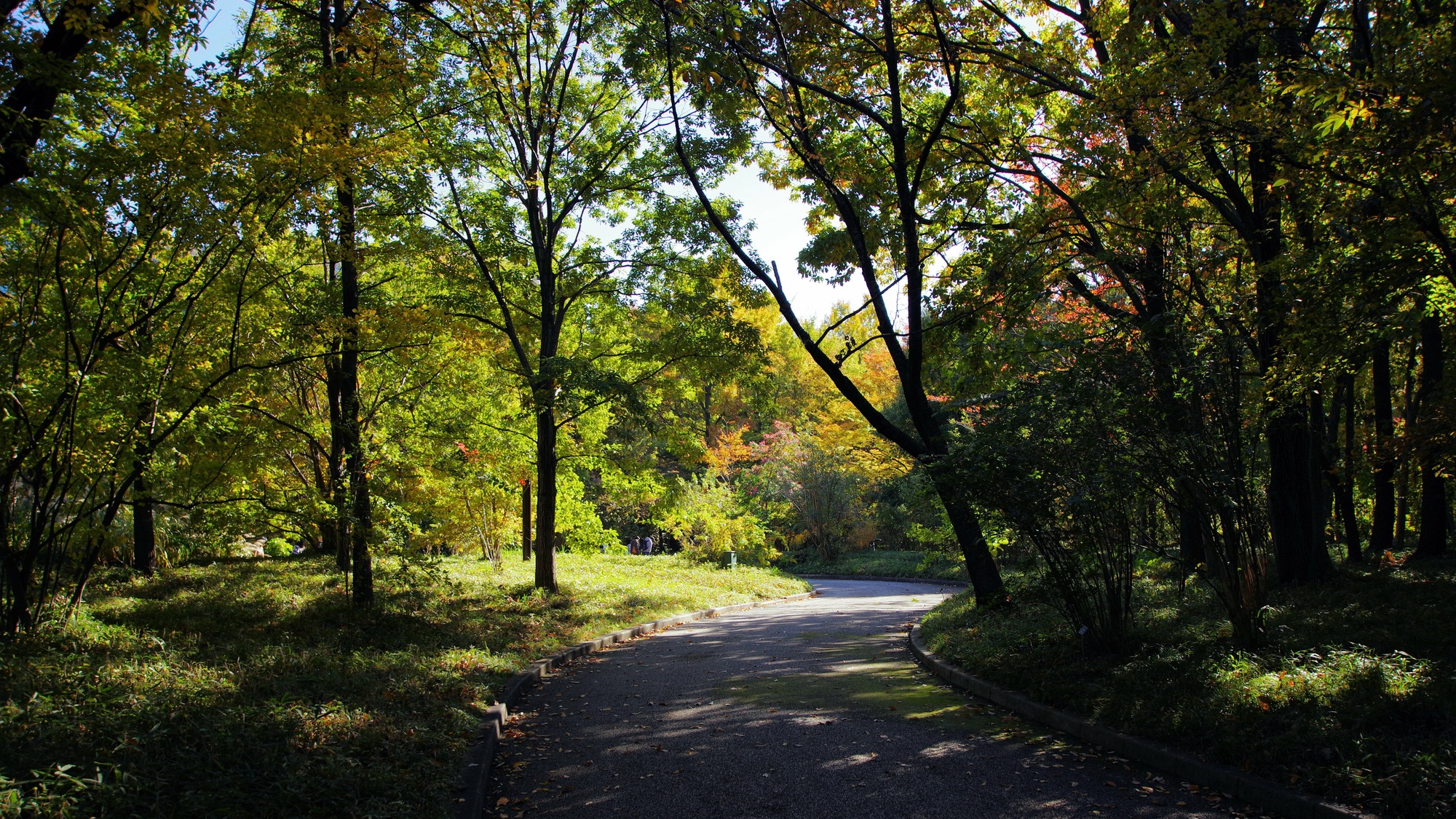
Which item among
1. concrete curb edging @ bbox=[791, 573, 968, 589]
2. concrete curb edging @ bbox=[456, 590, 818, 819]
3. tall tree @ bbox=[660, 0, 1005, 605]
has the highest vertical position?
tall tree @ bbox=[660, 0, 1005, 605]

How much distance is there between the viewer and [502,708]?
6.83 metres

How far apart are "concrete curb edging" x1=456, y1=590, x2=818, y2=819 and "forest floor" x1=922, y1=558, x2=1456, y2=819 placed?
4.51 metres

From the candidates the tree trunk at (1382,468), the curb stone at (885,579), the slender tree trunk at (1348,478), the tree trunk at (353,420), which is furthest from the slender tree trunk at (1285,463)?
the curb stone at (885,579)

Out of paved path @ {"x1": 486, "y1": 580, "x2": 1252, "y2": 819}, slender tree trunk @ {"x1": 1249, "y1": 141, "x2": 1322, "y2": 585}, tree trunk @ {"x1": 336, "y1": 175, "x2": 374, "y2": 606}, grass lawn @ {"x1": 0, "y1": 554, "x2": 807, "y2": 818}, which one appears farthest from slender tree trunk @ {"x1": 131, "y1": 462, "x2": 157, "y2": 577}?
slender tree trunk @ {"x1": 1249, "y1": 141, "x2": 1322, "y2": 585}

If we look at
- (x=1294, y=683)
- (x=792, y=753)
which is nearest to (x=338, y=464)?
(x=792, y=753)

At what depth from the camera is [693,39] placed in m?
9.70

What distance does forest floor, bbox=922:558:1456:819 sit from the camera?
4.23m

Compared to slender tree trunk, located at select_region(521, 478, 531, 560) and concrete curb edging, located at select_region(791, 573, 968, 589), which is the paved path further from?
→ concrete curb edging, located at select_region(791, 573, 968, 589)

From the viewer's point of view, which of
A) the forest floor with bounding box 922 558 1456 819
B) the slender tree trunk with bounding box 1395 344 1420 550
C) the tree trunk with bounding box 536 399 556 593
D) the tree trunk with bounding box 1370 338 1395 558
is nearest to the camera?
the forest floor with bounding box 922 558 1456 819

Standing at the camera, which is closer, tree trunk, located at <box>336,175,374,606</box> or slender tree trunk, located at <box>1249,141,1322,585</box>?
slender tree trunk, located at <box>1249,141,1322,585</box>

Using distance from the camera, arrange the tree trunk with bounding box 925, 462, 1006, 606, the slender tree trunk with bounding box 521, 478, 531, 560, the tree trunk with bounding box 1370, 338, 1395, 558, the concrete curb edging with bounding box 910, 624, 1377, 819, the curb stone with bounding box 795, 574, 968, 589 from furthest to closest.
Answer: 1. the curb stone with bounding box 795, 574, 968, 589
2. the slender tree trunk with bounding box 521, 478, 531, 560
3. the tree trunk with bounding box 1370, 338, 1395, 558
4. the tree trunk with bounding box 925, 462, 1006, 606
5. the concrete curb edging with bounding box 910, 624, 1377, 819

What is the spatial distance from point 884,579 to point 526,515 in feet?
47.9

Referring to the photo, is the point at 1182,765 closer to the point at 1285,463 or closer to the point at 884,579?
the point at 1285,463

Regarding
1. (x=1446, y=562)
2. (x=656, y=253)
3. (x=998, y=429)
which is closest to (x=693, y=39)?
(x=656, y=253)
